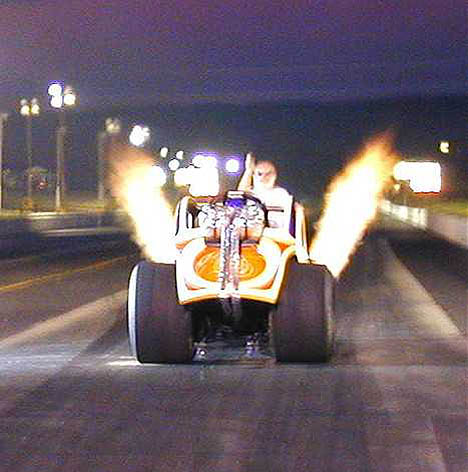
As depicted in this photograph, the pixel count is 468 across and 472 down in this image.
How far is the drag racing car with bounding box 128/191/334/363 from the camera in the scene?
13.1 m

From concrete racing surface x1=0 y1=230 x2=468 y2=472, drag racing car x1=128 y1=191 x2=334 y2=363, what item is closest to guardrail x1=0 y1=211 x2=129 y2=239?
concrete racing surface x1=0 y1=230 x2=468 y2=472

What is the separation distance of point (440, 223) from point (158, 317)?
1902 inches

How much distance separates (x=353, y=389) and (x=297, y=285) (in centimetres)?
170

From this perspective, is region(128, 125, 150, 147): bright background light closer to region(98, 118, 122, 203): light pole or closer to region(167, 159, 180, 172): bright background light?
region(167, 159, 180, 172): bright background light

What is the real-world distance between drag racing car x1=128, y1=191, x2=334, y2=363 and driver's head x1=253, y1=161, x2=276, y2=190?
28 cm

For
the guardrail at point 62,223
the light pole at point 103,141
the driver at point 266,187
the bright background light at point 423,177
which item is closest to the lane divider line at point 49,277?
the driver at point 266,187

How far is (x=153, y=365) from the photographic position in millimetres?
14008

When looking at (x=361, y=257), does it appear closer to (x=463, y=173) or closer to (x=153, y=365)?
(x=153, y=365)

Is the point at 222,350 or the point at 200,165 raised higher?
the point at 200,165

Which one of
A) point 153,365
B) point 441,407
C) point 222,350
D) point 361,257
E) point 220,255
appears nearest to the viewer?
point 441,407

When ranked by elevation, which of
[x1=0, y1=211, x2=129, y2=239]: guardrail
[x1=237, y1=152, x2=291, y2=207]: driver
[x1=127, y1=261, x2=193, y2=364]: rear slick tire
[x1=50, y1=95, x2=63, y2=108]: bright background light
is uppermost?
[x1=50, y1=95, x2=63, y2=108]: bright background light

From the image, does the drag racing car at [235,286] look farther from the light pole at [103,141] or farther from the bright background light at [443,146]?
the bright background light at [443,146]

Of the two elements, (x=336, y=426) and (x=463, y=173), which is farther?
(x=463, y=173)

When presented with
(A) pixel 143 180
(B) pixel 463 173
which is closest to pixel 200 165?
(A) pixel 143 180
